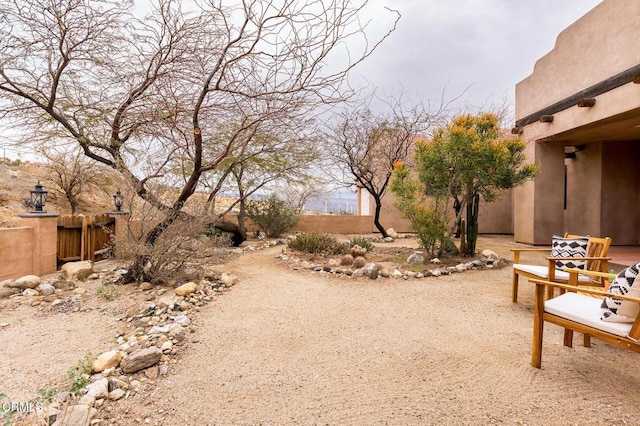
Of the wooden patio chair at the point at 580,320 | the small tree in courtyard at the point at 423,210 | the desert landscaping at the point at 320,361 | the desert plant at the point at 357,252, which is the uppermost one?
the small tree in courtyard at the point at 423,210

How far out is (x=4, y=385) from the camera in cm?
215

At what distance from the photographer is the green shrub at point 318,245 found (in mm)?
7409

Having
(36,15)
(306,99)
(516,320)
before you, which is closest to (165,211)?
(306,99)

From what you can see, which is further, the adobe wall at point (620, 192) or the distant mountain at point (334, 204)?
the distant mountain at point (334, 204)

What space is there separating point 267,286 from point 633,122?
27.3 feet

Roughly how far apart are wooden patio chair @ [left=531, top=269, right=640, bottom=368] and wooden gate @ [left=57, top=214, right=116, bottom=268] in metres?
5.86

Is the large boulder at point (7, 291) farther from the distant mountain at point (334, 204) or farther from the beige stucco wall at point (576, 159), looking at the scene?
the beige stucco wall at point (576, 159)

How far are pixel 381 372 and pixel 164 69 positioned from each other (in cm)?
467

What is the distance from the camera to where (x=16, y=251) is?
4.68m

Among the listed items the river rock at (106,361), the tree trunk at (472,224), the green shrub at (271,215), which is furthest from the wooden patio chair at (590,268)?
the green shrub at (271,215)

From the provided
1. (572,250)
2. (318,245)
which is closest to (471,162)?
(572,250)

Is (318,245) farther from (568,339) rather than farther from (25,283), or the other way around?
(568,339)

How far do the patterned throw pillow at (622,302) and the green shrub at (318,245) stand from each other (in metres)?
5.37

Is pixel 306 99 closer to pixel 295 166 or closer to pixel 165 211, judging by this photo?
pixel 165 211
